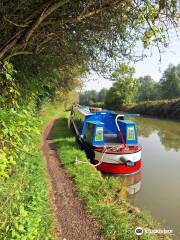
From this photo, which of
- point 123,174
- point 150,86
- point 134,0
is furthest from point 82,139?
point 150,86

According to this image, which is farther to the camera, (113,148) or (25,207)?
(113,148)

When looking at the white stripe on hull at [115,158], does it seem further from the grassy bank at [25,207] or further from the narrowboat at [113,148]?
the grassy bank at [25,207]

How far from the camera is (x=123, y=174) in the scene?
940 centimetres

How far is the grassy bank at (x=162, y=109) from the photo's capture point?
37.3 m

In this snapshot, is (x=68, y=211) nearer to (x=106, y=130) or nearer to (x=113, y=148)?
(x=113, y=148)

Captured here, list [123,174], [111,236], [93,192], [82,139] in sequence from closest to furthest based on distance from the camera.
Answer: [111,236]
[93,192]
[123,174]
[82,139]

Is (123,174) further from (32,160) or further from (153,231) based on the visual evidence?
(153,231)

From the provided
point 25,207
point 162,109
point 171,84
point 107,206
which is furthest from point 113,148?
point 171,84

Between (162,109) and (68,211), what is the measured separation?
3733 cm

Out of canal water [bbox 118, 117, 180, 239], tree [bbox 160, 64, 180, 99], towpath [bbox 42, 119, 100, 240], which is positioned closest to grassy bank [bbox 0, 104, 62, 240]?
towpath [bbox 42, 119, 100, 240]

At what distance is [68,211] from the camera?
5.29 m

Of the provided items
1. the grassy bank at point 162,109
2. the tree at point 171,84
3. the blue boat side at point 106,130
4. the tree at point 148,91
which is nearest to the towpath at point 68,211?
the blue boat side at point 106,130

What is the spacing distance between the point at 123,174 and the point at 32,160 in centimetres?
340

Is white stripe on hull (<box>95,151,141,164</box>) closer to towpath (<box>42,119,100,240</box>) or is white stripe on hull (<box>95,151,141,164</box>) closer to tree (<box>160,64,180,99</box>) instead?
towpath (<box>42,119,100,240</box>)
